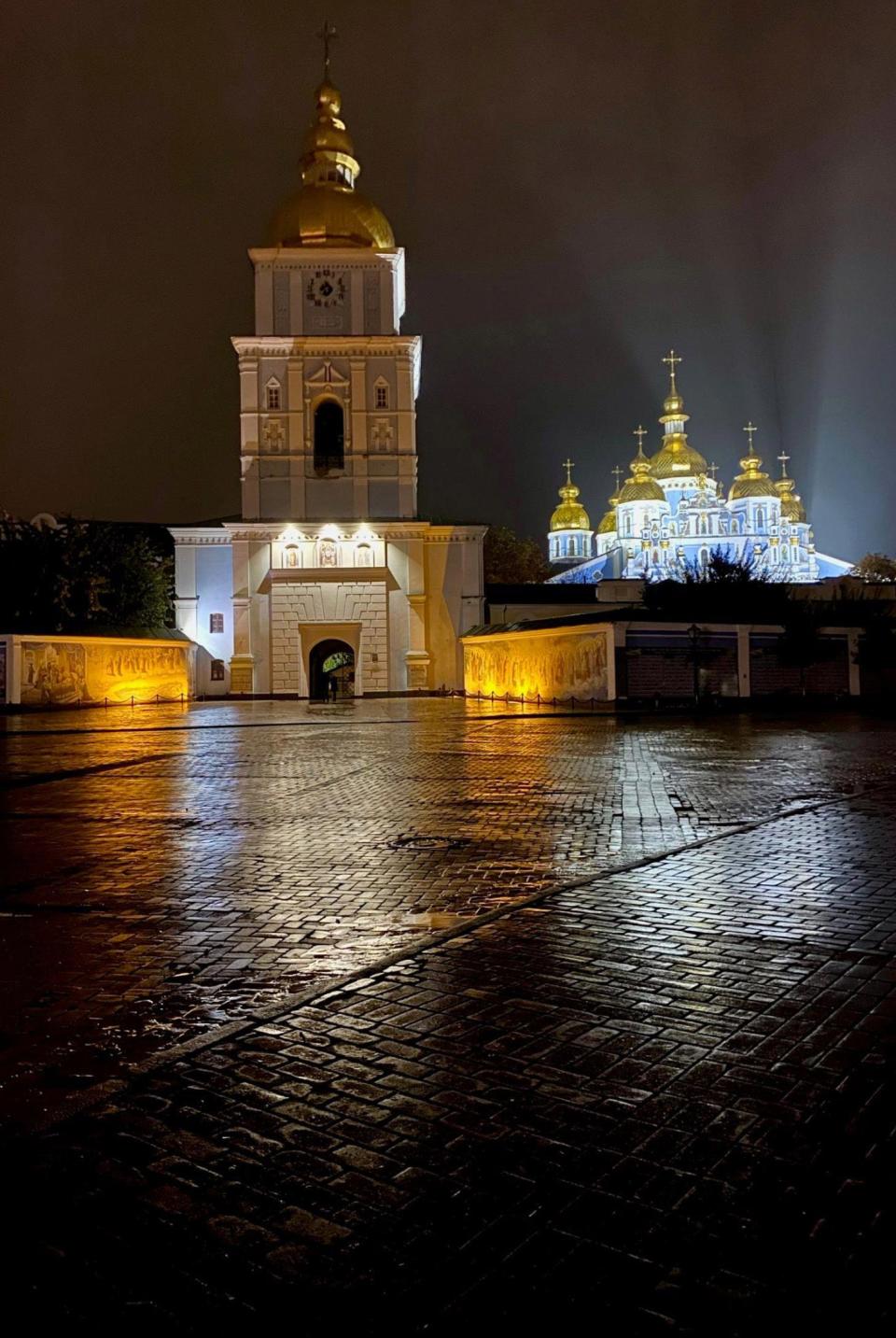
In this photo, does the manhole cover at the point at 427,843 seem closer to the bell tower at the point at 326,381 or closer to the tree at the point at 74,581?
the tree at the point at 74,581

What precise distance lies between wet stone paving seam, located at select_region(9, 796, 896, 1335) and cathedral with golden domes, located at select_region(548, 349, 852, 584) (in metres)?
78.7

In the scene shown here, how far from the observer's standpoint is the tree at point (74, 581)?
3562 cm

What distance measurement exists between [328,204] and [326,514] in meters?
15.0

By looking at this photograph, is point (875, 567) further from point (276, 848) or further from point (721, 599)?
point (276, 848)

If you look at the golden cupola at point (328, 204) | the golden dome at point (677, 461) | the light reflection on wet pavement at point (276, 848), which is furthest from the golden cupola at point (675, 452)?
the light reflection on wet pavement at point (276, 848)

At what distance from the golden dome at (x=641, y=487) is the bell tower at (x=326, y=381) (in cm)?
4870

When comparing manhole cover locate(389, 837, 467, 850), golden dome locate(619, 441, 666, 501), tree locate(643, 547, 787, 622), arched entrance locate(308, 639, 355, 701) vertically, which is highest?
golden dome locate(619, 441, 666, 501)

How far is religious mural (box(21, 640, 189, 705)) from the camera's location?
31.1 meters

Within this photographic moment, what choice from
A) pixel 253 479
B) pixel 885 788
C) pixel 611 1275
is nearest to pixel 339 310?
pixel 253 479

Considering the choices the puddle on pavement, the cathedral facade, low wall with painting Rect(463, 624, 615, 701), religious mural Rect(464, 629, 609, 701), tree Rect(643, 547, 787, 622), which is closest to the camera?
the puddle on pavement

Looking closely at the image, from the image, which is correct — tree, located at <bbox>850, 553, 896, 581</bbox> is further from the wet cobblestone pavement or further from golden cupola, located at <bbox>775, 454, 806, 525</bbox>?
the wet cobblestone pavement

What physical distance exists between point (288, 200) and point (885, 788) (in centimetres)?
4633

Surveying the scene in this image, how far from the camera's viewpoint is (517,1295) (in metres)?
2.02

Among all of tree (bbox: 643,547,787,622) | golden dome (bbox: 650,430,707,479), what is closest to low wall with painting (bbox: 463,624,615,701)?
tree (bbox: 643,547,787,622)
